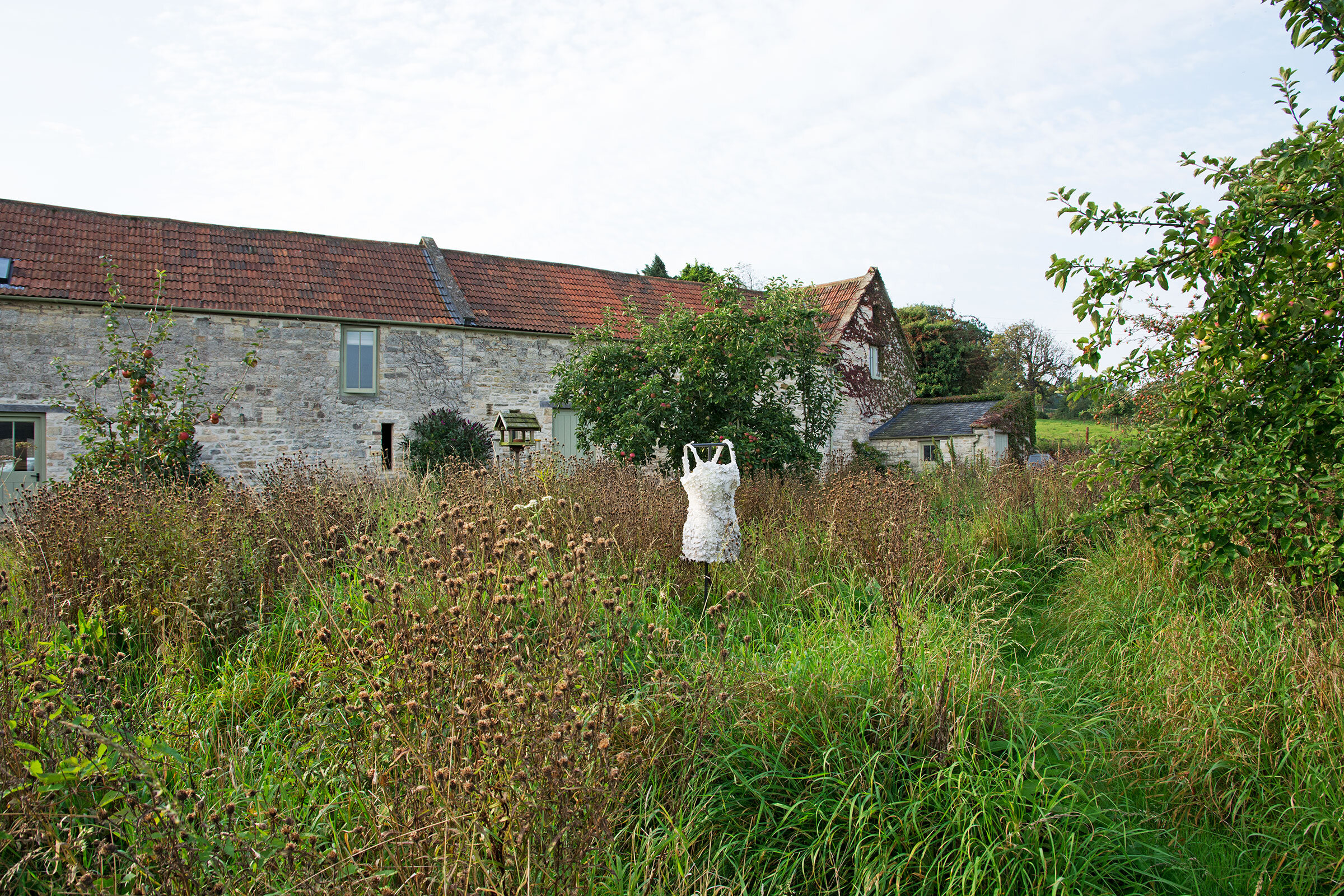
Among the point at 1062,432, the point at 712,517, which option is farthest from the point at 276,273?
the point at 1062,432

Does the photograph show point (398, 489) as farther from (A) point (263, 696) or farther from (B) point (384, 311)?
(B) point (384, 311)

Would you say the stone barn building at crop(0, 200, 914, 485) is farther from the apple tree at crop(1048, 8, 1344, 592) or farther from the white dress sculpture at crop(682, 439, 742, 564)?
the apple tree at crop(1048, 8, 1344, 592)

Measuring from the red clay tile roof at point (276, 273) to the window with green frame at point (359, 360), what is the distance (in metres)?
0.37

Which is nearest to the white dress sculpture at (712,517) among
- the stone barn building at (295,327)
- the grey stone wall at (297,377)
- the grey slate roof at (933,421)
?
the stone barn building at (295,327)

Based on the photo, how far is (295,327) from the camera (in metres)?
15.2

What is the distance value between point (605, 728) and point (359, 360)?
1488 centimetres

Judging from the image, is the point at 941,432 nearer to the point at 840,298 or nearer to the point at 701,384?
the point at 840,298

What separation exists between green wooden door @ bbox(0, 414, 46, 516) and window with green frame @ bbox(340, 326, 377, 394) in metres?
4.94

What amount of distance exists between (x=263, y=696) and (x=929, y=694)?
306cm

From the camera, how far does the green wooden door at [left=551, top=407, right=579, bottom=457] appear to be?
17281 mm

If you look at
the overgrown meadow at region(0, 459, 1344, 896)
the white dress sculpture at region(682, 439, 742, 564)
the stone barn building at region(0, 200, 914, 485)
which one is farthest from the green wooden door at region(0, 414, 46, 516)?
the white dress sculpture at region(682, 439, 742, 564)

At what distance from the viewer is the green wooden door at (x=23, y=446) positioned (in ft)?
42.7

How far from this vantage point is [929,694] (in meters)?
3.10

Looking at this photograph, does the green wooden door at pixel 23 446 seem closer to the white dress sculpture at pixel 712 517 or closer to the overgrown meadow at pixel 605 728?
the overgrown meadow at pixel 605 728
